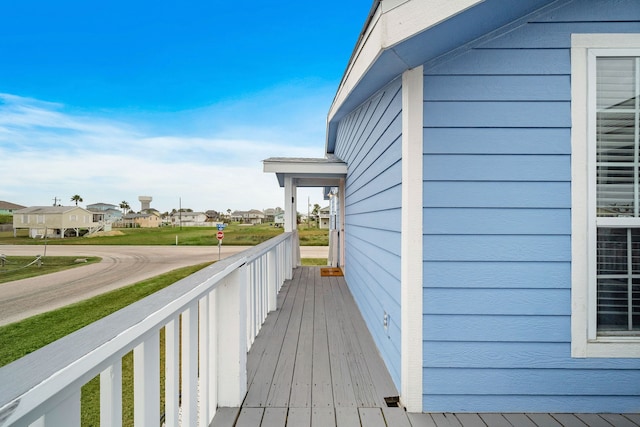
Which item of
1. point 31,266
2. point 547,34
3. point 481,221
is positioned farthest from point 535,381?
point 31,266

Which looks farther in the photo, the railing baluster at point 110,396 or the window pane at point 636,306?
the window pane at point 636,306

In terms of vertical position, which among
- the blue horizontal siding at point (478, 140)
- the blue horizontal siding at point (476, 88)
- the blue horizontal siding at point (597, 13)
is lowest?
the blue horizontal siding at point (478, 140)

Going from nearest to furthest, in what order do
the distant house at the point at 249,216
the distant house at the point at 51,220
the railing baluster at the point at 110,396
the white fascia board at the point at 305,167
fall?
the railing baluster at the point at 110,396
the white fascia board at the point at 305,167
the distant house at the point at 51,220
the distant house at the point at 249,216

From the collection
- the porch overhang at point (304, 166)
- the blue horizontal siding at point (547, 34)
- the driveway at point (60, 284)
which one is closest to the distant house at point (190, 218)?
the driveway at point (60, 284)

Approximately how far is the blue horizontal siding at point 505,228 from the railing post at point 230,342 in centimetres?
105

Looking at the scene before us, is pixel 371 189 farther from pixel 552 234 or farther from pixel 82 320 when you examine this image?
pixel 82 320

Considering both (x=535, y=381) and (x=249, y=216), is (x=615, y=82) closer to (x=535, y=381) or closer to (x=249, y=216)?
(x=535, y=381)

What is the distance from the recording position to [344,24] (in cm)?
1172

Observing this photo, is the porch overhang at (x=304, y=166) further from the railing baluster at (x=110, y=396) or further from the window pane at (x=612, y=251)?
the railing baluster at (x=110, y=396)

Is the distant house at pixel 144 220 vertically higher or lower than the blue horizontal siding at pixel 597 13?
lower

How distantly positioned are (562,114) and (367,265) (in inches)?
75.4

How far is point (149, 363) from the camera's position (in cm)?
89

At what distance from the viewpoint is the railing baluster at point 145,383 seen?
2.84 feet

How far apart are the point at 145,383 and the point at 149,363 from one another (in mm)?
55
